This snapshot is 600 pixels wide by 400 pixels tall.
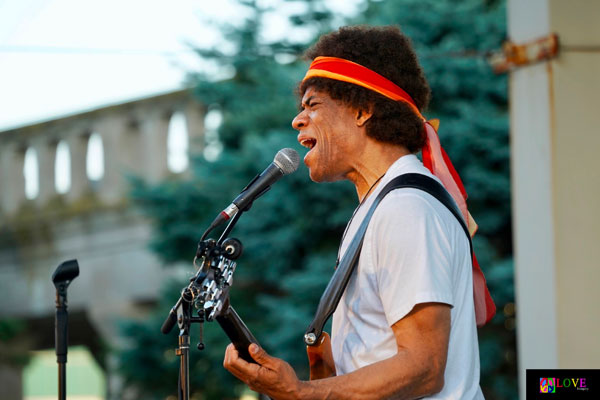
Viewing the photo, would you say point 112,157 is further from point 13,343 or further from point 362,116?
point 362,116

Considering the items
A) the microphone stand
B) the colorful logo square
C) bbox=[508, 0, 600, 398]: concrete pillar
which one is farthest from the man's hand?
bbox=[508, 0, 600, 398]: concrete pillar

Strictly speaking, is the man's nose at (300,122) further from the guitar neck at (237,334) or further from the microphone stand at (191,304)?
the guitar neck at (237,334)

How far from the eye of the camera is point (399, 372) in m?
2.40

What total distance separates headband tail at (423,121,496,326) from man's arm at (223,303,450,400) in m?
0.49

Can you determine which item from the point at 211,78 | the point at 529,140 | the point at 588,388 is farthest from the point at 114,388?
the point at 588,388

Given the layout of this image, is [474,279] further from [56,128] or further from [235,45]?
[56,128]

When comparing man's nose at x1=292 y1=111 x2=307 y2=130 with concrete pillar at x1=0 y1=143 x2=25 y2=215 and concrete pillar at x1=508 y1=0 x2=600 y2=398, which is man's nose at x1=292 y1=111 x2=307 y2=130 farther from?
concrete pillar at x1=0 y1=143 x2=25 y2=215

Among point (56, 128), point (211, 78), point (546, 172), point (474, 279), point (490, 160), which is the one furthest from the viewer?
point (56, 128)

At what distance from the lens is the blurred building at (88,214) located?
434 inches

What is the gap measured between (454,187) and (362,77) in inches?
17.5

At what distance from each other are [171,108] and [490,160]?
3918 millimetres

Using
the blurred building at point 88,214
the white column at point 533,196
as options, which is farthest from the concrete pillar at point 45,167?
the white column at point 533,196

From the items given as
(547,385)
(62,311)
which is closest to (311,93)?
(547,385)

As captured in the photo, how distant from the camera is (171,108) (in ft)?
36.2
